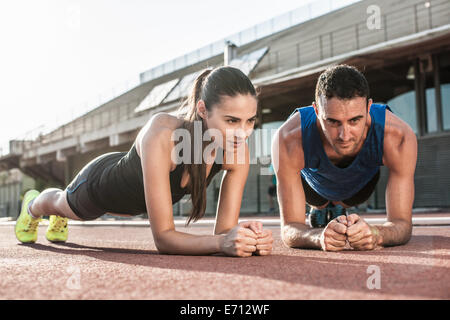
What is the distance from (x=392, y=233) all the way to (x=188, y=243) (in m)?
1.24

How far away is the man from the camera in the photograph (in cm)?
243

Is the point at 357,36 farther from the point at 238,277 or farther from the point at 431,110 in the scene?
the point at 238,277

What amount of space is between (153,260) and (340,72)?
1481mm

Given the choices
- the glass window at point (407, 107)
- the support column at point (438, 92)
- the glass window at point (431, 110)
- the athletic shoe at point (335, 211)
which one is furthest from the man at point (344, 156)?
the glass window at point (407, 107)

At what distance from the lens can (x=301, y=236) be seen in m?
2.69

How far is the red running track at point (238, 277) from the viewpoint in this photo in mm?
1372

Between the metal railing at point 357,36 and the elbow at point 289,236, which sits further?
the metal railing at point 357,36

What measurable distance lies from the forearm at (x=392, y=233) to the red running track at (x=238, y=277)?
12cm

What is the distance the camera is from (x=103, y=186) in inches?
114

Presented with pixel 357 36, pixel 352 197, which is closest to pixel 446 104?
pixel 357 36

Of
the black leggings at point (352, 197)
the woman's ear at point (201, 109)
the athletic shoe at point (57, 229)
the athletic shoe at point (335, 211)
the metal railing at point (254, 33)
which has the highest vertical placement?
the metal railing at point (254, 33)

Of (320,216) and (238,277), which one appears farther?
(320,216)

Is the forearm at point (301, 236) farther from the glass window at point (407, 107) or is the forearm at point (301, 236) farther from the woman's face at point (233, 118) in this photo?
the glass window at point (407, 107)
